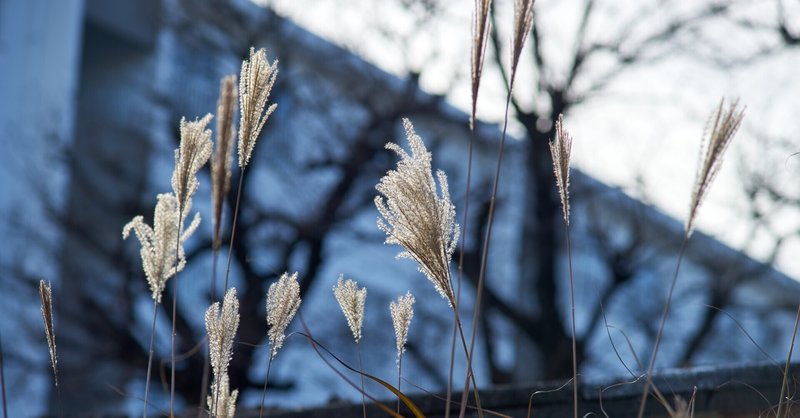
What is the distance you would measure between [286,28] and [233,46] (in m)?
0.61

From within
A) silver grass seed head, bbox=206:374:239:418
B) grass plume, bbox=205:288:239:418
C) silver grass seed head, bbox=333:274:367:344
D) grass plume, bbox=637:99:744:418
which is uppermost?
grass plume, bbox=637:99:744:418

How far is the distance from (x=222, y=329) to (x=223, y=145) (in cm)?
26

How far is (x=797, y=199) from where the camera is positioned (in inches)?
432

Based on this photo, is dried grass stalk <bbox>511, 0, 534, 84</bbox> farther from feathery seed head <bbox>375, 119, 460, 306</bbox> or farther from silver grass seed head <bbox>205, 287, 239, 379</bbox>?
silver grass seed head <bbox>205, 287, 239, 379</bbox>

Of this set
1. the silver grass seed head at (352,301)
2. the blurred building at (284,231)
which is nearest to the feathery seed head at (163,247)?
the silver grass seed head at (352,301)

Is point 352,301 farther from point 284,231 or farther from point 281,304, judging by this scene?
point 284,231

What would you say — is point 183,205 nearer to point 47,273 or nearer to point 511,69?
point 511,69

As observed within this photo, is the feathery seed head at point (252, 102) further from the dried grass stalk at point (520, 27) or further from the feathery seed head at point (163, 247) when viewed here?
the dried grass stalk at point (520, 27)

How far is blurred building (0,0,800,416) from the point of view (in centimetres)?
1035

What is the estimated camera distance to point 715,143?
3.93ft

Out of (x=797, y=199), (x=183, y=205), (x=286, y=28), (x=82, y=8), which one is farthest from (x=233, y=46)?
(x=183, y=205)

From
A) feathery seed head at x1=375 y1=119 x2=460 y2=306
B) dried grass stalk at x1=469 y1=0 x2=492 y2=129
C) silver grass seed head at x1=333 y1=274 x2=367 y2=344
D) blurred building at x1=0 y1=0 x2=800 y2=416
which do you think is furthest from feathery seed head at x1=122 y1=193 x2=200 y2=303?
blurred building at x1=0 y1=0 x2=800 y2=416

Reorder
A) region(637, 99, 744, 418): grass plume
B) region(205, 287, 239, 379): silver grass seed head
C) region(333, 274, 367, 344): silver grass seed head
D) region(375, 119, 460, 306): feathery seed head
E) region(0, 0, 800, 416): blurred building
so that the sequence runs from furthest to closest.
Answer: region(0, 0, 800, 416): blurred building, region(333, 274, 367, 344): silver grass seed head, region(205, 287, 239, 379): silver grass seed head, region(375, 119, 460, 306): feathery seed head, region(637, 99, 744, 418): grass plume

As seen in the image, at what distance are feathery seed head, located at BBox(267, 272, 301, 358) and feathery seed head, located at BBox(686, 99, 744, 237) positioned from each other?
0.57 meters
